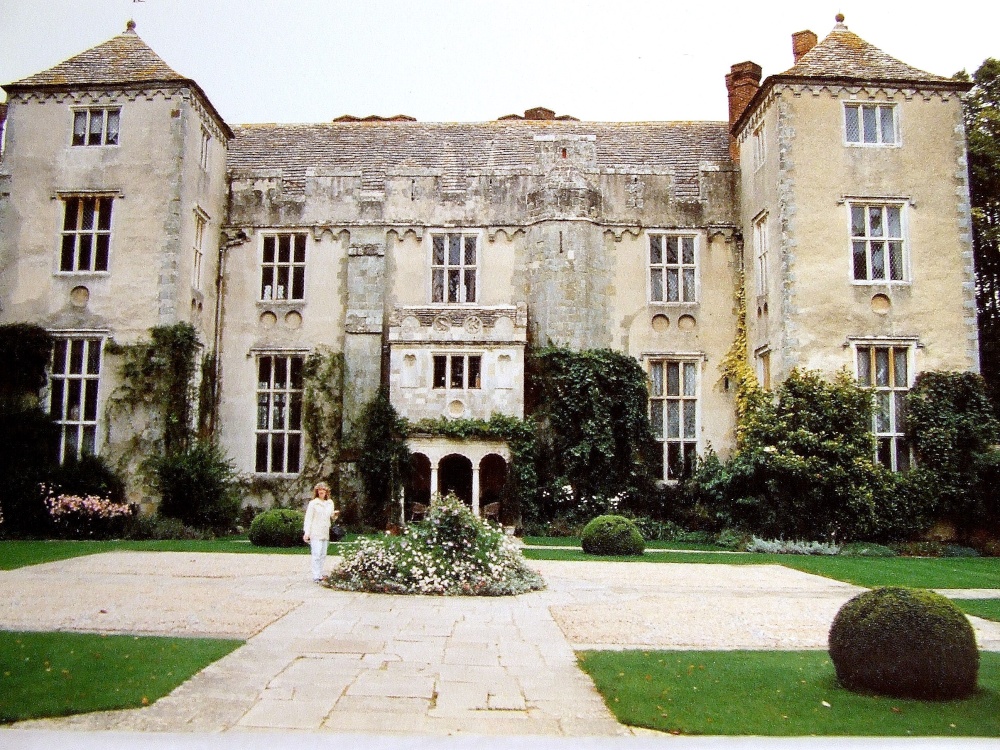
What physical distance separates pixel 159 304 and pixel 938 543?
63.5 ft

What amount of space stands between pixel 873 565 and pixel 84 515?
16.6 meters

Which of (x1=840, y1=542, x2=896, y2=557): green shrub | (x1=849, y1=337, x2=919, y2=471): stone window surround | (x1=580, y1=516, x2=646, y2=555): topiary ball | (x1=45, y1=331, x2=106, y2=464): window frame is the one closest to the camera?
(x1=580, y1=516, x2=646, y2=555): topiary ball

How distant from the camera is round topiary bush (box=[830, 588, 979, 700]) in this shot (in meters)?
6.72

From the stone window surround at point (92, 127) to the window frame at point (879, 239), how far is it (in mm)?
18785

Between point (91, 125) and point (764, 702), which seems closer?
point (764, 702)

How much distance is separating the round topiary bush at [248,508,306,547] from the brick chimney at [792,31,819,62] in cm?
1908

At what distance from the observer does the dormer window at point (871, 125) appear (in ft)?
72.5

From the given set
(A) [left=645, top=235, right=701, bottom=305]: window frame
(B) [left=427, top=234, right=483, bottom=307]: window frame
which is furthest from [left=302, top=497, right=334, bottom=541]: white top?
(A) [left=645, top=235, right=701, bottom=305]: window frame

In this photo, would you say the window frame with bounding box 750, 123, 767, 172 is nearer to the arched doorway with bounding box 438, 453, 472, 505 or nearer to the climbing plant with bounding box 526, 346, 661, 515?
the climbing plant with bounding box 526, 346, 661, 515

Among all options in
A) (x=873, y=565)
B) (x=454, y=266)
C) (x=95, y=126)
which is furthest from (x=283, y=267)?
(x=873, y=565)

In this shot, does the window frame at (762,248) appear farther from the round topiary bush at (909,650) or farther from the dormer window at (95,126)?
the dormer window at (95,126)

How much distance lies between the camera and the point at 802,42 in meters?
25.8

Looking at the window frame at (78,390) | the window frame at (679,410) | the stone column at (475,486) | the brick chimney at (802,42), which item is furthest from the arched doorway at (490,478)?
the brick chimney at (802,42)

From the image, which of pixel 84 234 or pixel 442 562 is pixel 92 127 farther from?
pixel 442 562
